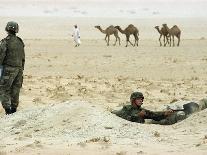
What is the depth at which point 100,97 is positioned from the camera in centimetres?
1548

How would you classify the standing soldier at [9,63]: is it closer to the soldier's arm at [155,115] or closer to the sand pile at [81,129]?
the sand pile at [81,129]

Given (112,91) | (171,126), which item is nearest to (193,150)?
(171,126)

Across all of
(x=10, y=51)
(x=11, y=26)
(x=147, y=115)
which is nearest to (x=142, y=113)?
(x=147, y=115)

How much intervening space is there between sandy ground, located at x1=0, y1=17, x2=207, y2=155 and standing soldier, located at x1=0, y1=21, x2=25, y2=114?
1.20 feet

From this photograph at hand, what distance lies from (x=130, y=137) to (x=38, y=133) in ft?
4.23

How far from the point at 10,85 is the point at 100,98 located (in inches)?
168

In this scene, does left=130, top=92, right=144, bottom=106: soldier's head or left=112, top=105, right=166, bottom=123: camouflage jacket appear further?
left=112, top=105, right=166, bottom=123: camouflage jacket

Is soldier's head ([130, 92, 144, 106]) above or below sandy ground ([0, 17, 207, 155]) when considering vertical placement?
above

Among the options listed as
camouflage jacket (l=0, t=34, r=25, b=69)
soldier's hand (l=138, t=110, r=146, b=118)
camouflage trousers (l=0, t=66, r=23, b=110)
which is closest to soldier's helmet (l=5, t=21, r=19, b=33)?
camouflage jacket (l=0, t=34, r=25, b=69)

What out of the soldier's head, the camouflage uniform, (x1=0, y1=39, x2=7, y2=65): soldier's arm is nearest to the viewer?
the soldier's head

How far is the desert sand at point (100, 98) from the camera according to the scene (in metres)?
8.77

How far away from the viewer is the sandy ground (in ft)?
28.8

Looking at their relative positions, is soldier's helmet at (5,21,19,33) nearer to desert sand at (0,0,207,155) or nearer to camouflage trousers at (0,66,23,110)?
camouflage trousers at (0,66,23,110)

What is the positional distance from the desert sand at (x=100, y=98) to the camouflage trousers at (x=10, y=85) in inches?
10.3
